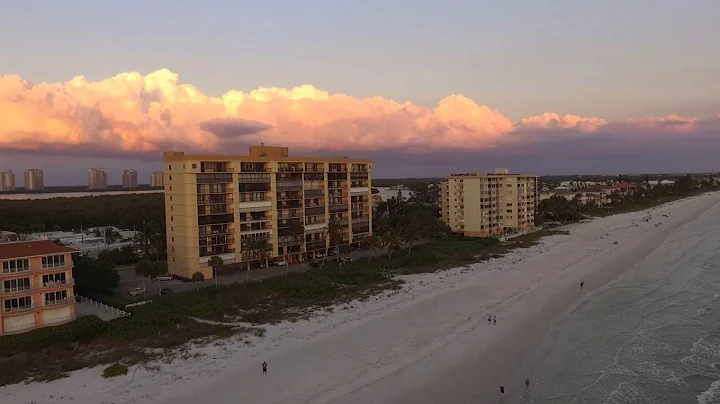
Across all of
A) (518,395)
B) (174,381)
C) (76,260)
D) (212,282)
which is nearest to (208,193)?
(212,282)

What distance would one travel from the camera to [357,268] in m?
50.5

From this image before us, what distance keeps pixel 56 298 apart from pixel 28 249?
350 centimetres

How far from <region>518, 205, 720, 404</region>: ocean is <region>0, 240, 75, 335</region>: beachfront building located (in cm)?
2813

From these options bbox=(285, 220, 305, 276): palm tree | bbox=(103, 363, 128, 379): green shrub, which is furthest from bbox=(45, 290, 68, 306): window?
bbox=(285, 220, 305, 276): palm tree

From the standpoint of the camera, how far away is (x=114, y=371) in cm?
2475

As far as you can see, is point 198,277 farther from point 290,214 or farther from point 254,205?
point 290,214

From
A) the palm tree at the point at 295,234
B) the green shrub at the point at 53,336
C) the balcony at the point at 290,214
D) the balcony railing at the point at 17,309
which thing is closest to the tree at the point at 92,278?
the green shrub at the point at 53,336

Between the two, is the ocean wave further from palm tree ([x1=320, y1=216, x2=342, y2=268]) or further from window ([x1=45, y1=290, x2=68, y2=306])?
window ([x1=45, y1=290, x2=68, y2=306])

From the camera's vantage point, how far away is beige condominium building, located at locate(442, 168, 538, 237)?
257ft

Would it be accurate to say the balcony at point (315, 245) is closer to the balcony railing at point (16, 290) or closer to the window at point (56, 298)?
the window at point (56, 298)

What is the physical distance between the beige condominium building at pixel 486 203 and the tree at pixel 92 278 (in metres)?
54.1

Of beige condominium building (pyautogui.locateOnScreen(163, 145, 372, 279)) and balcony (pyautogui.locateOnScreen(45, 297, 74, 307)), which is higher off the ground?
beige condominium building (pyautogui.locateOnScreen(163, 145, 372, 279))

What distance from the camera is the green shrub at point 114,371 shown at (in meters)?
24.5

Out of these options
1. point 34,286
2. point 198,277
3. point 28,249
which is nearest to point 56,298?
point 34,286
